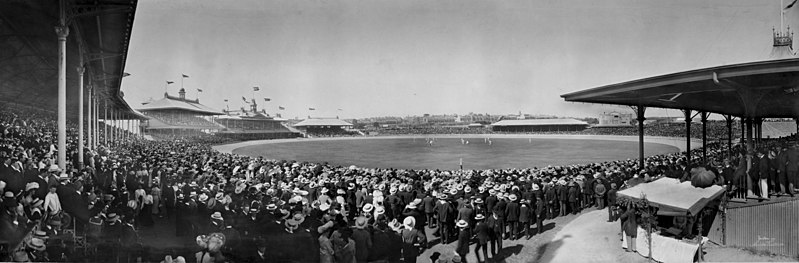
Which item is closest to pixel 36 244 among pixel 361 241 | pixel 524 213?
pixel 361 241

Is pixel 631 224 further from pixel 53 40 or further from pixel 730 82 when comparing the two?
pixel 53 40

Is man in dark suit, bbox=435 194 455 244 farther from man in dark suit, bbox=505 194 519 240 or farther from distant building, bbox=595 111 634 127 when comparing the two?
distant building, bbox=595 111 634 127

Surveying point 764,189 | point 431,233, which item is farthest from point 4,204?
point 764,189

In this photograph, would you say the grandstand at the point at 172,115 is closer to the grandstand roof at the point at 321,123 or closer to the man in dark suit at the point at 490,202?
the grandstand roof at the point at 321,123

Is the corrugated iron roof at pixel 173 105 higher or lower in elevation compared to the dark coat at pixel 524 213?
higher

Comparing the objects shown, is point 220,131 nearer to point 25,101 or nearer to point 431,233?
point 25,101

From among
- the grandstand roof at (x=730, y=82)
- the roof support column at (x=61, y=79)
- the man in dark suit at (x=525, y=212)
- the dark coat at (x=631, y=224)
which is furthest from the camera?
the man in dark suit at (x=525, y=212)

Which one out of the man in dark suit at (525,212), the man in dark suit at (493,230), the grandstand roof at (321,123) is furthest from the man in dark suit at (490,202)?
the grandstand roof at (321,123)
